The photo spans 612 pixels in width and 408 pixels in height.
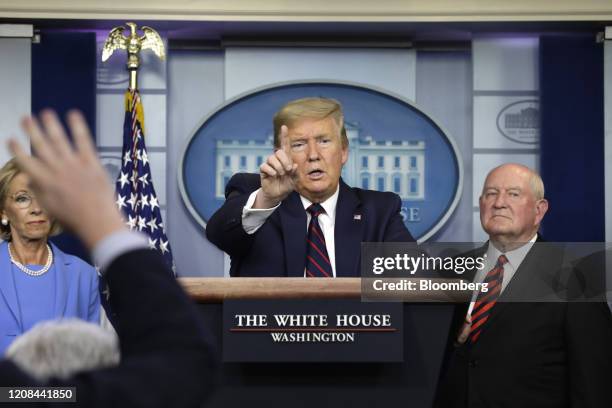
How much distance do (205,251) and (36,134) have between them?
212 inches

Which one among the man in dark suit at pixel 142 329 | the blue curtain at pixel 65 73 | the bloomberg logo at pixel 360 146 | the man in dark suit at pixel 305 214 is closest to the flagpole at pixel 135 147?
the blue curtain at pixel 65 73

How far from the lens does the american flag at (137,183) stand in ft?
19.3

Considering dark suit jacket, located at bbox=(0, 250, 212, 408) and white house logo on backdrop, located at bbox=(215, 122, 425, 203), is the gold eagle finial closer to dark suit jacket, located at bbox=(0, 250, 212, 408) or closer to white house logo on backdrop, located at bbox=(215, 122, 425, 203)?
white house logo on backdrop, located at bbox=(215, 122, 425, 203)

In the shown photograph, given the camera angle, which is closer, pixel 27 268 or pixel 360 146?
pixel 27 268

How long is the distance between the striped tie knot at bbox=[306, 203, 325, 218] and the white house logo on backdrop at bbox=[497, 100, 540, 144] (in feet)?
11.4

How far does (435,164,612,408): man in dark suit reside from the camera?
8.50ft

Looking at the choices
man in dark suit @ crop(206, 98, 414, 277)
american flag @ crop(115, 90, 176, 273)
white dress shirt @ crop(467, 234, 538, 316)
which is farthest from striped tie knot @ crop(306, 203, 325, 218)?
american flag @ crop(115, 90, 176, 273)

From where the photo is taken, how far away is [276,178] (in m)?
2.74

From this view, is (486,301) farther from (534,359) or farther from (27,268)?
(27,268)

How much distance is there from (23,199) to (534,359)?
1965 mm

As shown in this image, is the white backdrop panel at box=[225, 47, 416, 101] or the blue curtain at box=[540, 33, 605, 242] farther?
the white backdrop panel at box=[225, 47, 416, 101]


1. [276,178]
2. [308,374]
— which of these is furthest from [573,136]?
[308,374]

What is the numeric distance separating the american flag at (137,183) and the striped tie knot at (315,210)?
275 centimetres

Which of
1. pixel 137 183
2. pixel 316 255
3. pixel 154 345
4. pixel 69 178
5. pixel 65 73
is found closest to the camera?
pixel 69 178
